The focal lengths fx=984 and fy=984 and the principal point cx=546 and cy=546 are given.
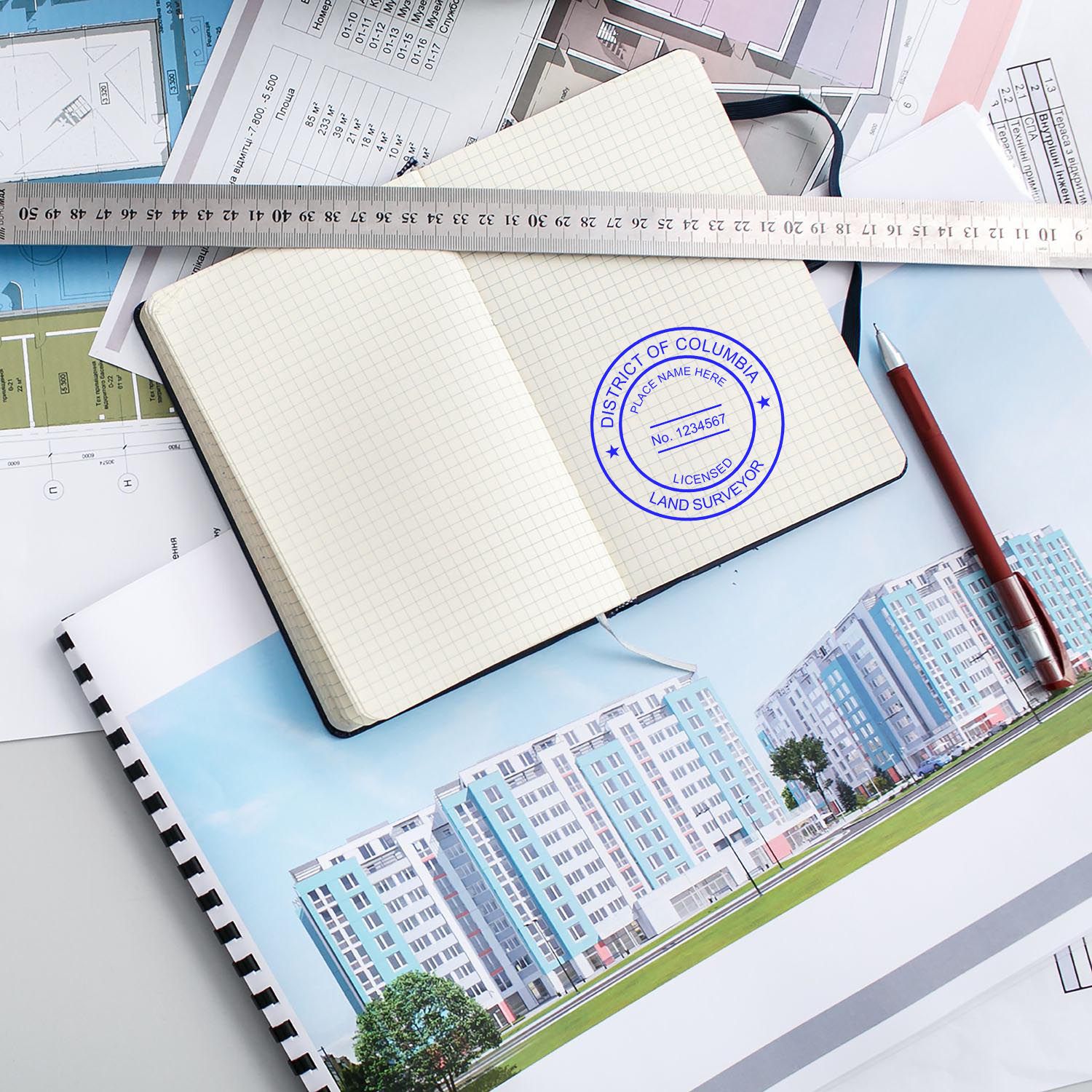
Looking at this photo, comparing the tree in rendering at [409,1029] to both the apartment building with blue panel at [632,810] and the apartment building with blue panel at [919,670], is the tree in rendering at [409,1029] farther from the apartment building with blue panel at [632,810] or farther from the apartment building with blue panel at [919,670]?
the apartment building with blue panel at [919,670]

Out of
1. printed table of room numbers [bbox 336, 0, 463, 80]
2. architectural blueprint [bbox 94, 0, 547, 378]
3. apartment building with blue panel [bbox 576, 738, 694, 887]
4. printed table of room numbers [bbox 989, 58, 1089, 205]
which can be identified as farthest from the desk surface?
printed table of room numbers [bbox 989, 58, 1089, 205]

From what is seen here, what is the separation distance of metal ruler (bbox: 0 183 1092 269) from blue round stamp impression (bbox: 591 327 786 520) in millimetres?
81

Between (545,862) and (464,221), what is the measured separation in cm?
51

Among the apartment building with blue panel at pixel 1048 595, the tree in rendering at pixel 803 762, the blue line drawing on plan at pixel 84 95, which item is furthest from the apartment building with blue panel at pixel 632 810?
the blue line drawing on plan at pixel 84 95

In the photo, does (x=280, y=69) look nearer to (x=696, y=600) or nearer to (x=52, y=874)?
(x=696, y=600)

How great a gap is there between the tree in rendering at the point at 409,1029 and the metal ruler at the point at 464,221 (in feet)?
1.94

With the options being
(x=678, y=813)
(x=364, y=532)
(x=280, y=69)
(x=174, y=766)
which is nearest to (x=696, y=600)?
(x=678, y=813)

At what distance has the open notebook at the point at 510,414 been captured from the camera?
75 centimetres

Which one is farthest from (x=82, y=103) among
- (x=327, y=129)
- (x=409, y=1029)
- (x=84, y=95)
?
(x=409, y=1029)

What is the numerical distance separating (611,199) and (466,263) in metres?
0.13

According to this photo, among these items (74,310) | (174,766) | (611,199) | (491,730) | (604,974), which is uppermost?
(74,310)

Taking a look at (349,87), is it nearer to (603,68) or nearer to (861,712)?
(603,68)

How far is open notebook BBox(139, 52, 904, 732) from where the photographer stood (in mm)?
747

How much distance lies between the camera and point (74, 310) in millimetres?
826
